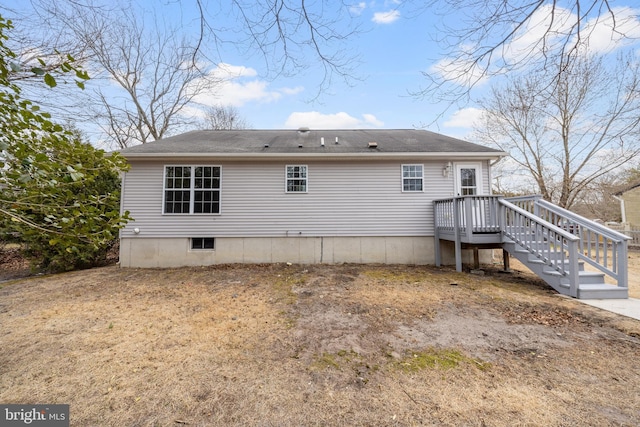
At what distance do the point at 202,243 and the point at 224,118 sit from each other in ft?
53.4

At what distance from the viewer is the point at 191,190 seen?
25.9ft

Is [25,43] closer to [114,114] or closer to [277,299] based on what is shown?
[277,299]

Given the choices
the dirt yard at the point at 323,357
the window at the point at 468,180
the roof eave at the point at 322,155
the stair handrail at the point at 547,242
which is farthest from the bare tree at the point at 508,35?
the window at the point at 468,180

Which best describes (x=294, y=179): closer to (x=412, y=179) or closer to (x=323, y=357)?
(x=412, y=179)

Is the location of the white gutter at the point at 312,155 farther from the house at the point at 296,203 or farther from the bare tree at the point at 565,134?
the bare tree at the point at 565,134

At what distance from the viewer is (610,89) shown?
1126cm

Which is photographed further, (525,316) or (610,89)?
(610,89)

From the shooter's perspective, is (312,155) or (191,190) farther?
(191,190)

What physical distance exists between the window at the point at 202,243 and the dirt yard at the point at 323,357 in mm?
2773

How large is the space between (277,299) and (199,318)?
1.38 metres

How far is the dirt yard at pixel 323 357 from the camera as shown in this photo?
6.79 ft

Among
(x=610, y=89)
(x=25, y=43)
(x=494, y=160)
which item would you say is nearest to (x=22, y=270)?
(x=25, y=43)

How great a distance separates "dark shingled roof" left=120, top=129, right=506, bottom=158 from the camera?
7738 mm

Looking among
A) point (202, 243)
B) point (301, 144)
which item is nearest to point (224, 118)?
point (301, 144)
